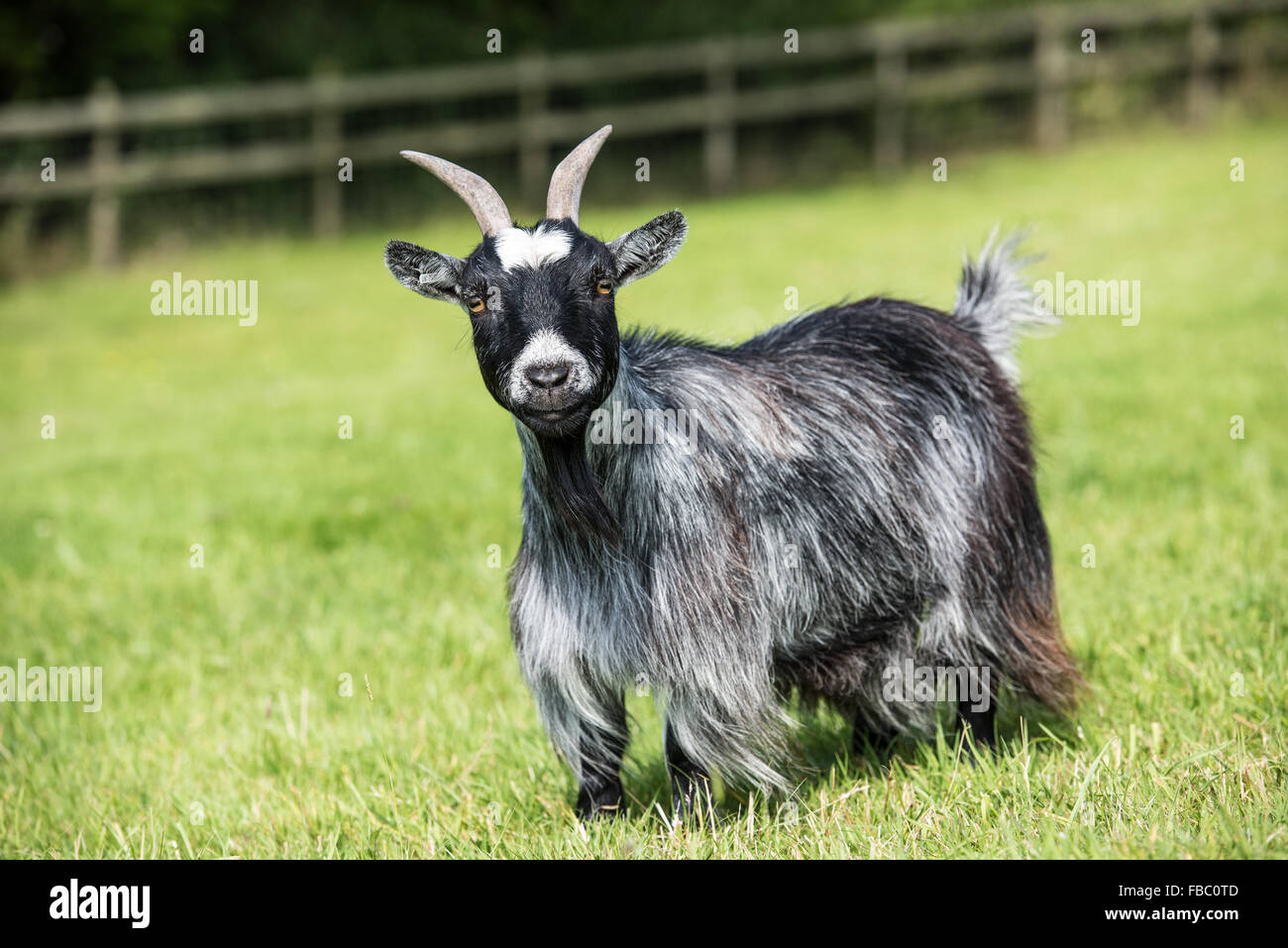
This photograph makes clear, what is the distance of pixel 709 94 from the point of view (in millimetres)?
20203

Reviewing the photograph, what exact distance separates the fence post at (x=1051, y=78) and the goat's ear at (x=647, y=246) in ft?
57.6

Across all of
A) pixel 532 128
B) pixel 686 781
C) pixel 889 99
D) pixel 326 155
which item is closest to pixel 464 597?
pixel 686 781

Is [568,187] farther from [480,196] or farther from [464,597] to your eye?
[464,597]

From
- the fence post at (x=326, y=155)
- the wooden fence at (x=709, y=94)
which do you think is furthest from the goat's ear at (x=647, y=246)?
the fence post at (x=326, y=155)

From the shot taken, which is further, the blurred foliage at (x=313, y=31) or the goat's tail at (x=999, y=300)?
the blurred foliage at (x=313, y=31)

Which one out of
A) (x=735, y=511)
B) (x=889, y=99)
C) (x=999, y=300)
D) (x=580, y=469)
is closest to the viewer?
(x=580, y=469)

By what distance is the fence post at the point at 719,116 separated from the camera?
19922mm

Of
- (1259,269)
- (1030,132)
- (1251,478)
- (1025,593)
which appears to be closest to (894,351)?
(1025,593)

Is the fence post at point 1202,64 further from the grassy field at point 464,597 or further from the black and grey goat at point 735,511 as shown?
the black and grey goat at point 735,511

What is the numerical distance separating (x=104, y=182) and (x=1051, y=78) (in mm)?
13242

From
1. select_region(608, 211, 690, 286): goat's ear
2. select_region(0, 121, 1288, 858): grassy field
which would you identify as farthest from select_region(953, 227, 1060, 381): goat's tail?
select_region(608, 211, 690, 286): goat's ear

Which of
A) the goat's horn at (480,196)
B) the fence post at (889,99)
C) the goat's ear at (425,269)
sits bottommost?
the goat's ear at (425,269)

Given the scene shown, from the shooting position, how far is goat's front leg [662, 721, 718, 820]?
396 centimetres

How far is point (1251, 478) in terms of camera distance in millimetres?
6691
